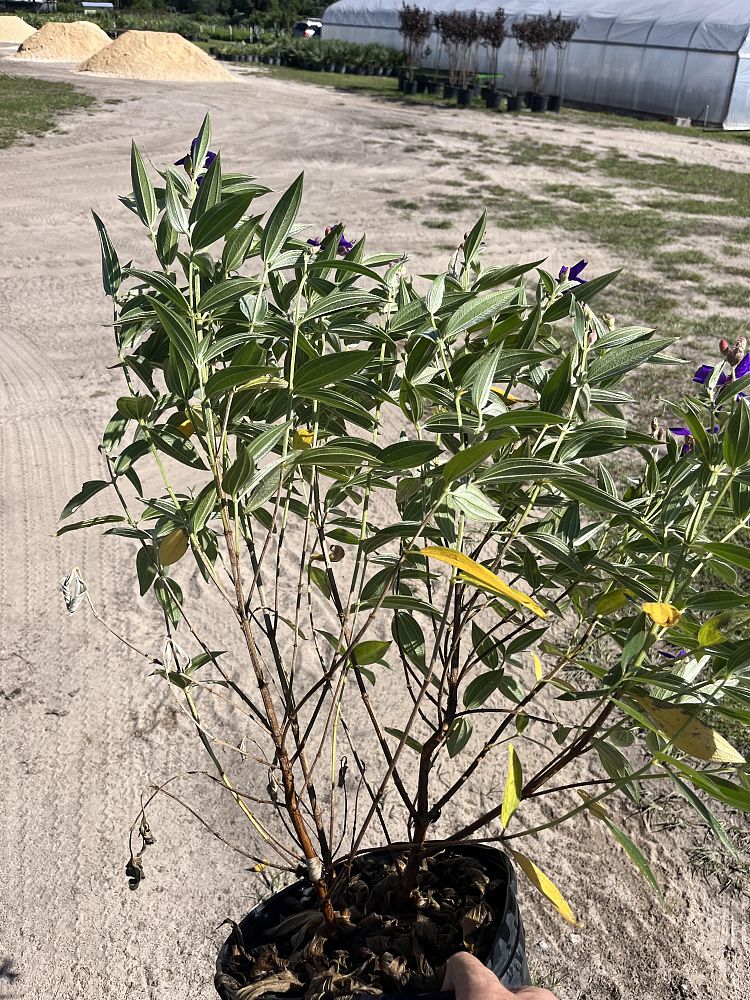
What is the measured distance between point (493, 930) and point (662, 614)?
69 cm

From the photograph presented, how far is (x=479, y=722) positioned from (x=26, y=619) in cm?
156

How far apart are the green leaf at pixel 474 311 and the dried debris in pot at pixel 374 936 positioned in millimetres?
900

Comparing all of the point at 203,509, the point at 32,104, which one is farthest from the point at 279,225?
the point at 32,104

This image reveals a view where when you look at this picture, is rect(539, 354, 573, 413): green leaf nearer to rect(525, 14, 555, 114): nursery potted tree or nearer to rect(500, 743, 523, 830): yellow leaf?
rect(500, 743, 523, 830): yellow leaf

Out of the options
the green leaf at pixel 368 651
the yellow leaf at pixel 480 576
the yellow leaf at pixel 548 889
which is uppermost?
the yellow leaf at pixel 480 576

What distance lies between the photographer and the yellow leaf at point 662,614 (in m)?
1.00

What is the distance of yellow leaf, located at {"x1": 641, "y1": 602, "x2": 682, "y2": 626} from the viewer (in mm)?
999

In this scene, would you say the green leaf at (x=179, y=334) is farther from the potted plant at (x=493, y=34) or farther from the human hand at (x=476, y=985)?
the potted plant at (x=493, y=34)

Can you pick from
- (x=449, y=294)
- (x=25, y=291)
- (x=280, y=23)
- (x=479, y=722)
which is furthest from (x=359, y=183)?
(x=280, y=23)

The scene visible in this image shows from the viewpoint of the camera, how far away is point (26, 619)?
309cm

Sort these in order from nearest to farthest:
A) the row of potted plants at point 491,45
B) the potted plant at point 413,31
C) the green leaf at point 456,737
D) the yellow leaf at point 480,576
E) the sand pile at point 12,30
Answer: the yellow leaf at point 480,576 → the green leaf at point 456,737 → the row of potted plants at point 491,45 → the potted plant at point 413,31 → the sand pile at point 12,30

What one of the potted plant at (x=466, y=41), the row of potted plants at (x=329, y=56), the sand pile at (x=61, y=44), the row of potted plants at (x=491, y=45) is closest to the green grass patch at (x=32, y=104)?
the sand pile at (x=61, y=44)

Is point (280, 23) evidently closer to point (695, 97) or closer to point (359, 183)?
point (695, 97)

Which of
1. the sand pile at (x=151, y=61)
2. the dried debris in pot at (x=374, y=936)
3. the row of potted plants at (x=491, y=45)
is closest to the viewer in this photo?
the dried debris in pot at (x=374, y=936)
